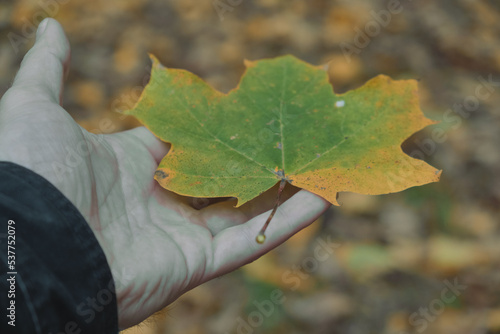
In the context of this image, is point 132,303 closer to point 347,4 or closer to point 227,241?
point 227,241

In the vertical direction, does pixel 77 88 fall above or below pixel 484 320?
above

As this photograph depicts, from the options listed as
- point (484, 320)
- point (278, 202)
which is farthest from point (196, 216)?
point (484, 320)

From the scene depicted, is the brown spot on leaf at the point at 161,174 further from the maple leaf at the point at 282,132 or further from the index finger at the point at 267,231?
the index finger at the point at 267,231

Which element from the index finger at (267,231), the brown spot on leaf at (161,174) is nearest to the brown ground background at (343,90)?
the index finger at (267,231)

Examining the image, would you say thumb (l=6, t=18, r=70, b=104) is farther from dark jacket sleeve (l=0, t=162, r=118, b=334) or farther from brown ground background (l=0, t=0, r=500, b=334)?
brown ground background (l=0, t=0, r=500, b=334)

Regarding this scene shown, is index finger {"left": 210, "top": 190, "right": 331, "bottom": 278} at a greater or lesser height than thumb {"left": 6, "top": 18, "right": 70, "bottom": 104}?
lesser

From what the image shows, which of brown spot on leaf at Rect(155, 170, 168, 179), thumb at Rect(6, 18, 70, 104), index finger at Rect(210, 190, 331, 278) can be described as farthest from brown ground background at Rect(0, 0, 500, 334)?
thumb at Rect(6, 18, 70, 104)
